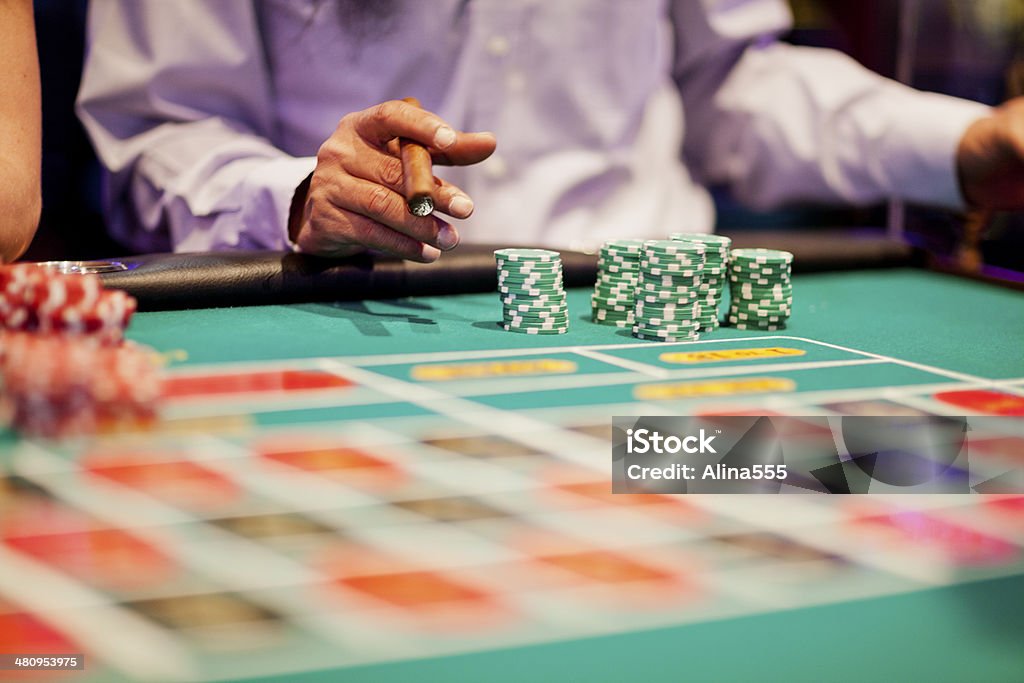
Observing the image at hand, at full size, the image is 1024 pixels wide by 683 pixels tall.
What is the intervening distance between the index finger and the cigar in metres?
0.02

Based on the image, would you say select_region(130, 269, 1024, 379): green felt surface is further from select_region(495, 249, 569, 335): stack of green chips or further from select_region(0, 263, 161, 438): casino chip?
select_region(0, 263, 161, 438): casino chip

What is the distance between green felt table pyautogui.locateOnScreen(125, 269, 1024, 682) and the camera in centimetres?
70

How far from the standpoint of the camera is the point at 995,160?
8.57 feet

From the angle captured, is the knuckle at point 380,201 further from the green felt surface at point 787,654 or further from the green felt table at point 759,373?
the green felt surface at point 787,654

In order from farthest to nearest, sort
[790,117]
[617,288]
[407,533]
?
[790,117] < [617,288] < [407,533]

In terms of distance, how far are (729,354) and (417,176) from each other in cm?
58

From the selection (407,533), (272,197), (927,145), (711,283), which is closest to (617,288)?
(711,283)

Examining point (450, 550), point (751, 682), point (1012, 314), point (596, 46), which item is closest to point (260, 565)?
point (450, 550)

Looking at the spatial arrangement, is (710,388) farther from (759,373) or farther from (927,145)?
(927,145)

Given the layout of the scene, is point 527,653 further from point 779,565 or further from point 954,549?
point 954,549

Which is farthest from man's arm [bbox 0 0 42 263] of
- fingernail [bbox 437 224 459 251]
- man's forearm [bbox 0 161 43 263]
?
fingernail [bbox 437 224 459 251]

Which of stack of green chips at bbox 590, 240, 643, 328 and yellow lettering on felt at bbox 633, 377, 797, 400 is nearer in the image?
yellow lettering on felt at bbox 633, 377, 797, 400

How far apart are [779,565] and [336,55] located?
7.00 ft

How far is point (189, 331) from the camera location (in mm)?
1614
